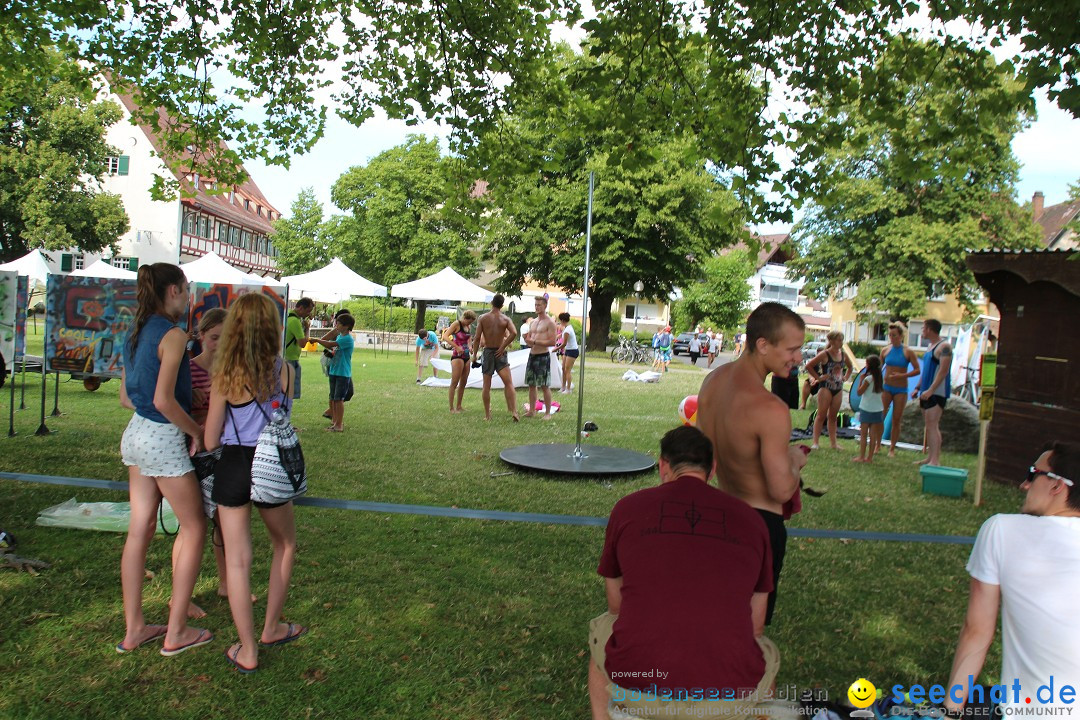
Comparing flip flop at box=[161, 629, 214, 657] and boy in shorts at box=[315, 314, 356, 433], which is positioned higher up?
boy in shorts at box=[315, 314, 356, 433]

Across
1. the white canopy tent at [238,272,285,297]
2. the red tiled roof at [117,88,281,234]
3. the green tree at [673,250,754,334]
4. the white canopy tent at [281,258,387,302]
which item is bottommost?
the white canopy tent at [238,272,285,297]

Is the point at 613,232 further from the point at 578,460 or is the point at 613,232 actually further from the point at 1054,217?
the point at 1054,217

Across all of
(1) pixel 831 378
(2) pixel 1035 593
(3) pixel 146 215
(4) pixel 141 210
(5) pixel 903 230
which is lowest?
(2) pixel 1035 593

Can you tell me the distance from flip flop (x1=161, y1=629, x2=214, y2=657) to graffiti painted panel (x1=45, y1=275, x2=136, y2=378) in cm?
589

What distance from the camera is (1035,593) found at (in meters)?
2.35

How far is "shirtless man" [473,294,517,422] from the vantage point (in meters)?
12.2

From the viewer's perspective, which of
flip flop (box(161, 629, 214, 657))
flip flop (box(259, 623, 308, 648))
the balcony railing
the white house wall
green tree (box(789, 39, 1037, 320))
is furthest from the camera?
the balcony railing

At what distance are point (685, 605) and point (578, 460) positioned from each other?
622 cm

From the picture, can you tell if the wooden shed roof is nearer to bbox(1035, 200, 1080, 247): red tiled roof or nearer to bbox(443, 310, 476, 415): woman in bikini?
bbox(443, 310, 476, 415): woman in bikini

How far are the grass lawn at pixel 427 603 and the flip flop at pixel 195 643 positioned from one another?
5 centimetres

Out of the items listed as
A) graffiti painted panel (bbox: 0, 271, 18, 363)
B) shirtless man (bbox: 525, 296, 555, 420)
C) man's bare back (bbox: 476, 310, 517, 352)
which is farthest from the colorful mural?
shirtless man (bbox: 525, 296, 555, 420)

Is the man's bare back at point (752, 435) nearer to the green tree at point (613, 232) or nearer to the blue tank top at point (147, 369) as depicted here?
the blue tank top at point (147, 369)

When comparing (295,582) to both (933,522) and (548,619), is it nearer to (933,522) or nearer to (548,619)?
(548,619)

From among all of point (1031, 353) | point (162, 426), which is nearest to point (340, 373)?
point (162, 426)
